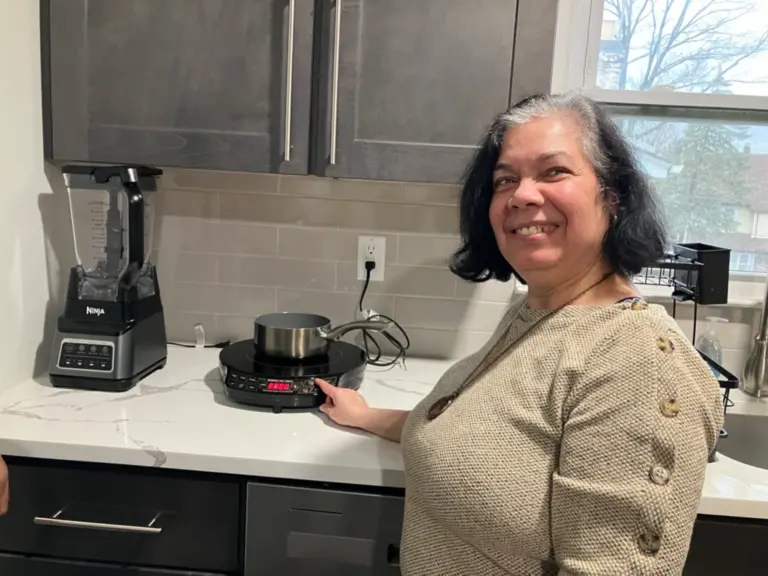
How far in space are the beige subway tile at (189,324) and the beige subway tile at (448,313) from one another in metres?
0.55

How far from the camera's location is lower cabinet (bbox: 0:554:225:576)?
56.3 inches

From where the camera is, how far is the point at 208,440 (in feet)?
4.63

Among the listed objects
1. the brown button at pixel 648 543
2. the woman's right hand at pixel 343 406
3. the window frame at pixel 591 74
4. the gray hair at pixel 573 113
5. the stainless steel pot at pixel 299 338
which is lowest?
the woman's right hand at pixel 343 406

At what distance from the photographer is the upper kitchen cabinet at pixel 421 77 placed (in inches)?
62.1

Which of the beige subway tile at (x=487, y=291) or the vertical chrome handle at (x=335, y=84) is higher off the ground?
the vertical chrome handle at (x=335, y=84)

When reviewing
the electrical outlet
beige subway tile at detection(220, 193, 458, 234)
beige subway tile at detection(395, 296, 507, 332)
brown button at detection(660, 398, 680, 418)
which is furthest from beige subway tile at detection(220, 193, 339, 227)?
brown button at detection(660, 398, 680, 418)

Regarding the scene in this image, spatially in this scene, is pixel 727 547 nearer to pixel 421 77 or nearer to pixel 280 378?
pixel 280 378

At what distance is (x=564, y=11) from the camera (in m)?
1.97

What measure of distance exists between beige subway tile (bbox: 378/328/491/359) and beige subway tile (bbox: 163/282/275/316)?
369mm

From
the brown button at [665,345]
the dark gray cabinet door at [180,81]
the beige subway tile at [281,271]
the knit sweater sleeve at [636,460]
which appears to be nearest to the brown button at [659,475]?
the knit sweater sleeve at [636,460]

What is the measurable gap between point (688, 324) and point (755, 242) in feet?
1.01

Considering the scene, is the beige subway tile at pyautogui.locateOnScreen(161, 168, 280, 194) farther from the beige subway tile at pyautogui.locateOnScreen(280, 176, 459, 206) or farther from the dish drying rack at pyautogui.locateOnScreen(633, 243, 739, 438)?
the dish drying rack at pyautogui.locateOnScreen(633, 243, 739, 438)

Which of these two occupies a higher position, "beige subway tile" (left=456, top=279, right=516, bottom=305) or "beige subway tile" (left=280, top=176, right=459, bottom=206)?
"beige subway tile" (left=280, top=176, right=459, bottom=206)

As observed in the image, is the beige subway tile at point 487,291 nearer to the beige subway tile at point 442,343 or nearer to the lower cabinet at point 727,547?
the beige subway tile at point 442,343
